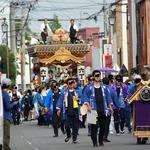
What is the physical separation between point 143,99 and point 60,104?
3726mm

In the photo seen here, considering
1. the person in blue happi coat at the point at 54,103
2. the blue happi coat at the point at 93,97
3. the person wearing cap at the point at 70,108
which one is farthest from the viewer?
the person in blue happi coat at the point at 54,103

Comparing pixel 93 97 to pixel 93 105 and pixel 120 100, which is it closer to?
pixel 93 105

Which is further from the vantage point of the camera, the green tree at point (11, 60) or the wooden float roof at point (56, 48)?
the green tree at point (11, 60)

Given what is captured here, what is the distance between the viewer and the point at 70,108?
2658 centimetres

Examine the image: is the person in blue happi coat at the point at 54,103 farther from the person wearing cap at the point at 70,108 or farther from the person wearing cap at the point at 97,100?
the person wearing cap at the point at 97,100

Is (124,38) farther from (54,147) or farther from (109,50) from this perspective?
(54,147)

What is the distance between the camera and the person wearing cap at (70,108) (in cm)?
2633

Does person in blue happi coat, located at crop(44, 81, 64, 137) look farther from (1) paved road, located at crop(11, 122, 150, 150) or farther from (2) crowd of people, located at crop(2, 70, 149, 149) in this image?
(1) paved road, located at crop(11, 122, 150, 150)

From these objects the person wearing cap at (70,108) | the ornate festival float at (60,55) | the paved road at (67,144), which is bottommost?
the paved road at (67,144)

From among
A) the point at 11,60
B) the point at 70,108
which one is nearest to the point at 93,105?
the point at 70,108

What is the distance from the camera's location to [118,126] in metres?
30.2

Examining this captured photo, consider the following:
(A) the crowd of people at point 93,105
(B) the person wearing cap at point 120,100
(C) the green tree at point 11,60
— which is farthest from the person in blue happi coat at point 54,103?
(C) the green tree at point 11,60

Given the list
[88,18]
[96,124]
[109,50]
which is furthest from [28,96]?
[96,124]

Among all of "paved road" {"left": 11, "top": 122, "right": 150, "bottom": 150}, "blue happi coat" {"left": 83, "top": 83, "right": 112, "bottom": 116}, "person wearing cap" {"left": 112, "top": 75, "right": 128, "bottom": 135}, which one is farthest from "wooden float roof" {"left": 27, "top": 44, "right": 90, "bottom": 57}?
"blue happi coat" {"left": 83, "top": 83, "right": 112, "bottom": 116}
